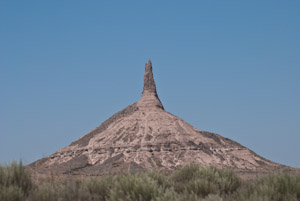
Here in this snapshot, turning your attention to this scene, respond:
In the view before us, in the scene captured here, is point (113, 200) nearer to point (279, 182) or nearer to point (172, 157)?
point (279, 182)

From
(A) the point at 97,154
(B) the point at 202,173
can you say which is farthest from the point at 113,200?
(A) the point at 97,154

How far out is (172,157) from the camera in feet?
267

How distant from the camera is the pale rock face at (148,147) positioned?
7981cm

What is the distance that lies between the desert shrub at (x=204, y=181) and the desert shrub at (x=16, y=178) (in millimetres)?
4838

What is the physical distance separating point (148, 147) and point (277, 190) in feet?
243

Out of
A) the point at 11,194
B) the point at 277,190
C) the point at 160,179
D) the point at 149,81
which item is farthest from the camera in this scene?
the point at 149,81

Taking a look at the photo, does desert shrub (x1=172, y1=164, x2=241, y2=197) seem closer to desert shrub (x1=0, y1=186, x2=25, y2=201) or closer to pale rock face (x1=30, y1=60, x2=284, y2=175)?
Result: desert shrub (x1=0, y1=186, x2=25, y2=201)

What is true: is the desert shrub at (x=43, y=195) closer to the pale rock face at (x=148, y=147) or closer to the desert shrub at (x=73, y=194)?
the desert shrub at (x=73, y=194)

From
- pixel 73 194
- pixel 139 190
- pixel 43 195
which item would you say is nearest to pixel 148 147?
pixel 73 194

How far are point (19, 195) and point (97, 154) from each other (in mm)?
77275

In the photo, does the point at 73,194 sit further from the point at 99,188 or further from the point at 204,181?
the point at 204,181

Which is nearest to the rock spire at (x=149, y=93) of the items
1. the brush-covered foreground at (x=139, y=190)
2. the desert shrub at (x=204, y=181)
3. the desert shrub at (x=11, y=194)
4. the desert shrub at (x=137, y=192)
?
the desert shrub at (x=204, y=181)

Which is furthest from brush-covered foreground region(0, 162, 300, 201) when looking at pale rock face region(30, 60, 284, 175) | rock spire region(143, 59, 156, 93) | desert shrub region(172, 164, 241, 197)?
rock spire region(143, 59, 156, 93)

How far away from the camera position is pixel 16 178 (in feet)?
39.1
